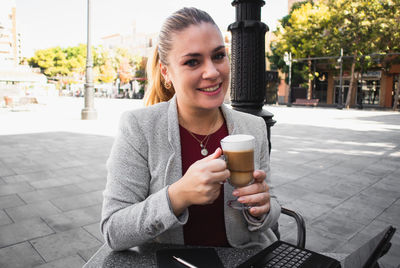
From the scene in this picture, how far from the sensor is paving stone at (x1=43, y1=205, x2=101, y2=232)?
3.50m

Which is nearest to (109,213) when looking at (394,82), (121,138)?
(121,138)

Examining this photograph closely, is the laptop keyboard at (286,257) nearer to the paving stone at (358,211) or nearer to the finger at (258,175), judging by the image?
the finger at (258,175)

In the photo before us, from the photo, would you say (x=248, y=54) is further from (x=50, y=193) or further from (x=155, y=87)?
(x=50, y=193)

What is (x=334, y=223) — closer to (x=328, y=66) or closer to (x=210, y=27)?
(x=210, y=27)

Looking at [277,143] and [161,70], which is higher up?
[161,70]

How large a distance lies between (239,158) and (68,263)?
7.39 ft

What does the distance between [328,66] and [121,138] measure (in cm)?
3716

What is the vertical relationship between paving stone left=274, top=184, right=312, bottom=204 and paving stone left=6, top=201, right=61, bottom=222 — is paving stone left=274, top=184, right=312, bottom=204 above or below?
above

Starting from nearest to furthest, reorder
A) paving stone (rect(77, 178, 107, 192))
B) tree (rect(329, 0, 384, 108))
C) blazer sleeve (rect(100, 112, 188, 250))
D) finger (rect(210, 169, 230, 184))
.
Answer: finger (rect(210, 169, 230, 184)), blazer sleeve (rect(100, 112, 188, 250)), paving stone (rect(77, 178, 107, 192)), tree (rect(329, 0, 384, 108))

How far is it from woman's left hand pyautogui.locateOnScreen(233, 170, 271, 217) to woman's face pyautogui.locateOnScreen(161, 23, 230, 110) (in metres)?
0.44

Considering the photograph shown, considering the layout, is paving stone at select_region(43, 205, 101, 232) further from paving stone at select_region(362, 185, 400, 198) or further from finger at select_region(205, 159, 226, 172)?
paving stone at select_region(362, 185, 400, 198)

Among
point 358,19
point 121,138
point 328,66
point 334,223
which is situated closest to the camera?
point 121,138

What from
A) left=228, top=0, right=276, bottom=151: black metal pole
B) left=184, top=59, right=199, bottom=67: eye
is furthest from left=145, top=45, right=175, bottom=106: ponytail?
left=228, top=0, right=276, bottom=151: black metal pole

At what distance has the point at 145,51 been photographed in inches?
2532
